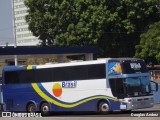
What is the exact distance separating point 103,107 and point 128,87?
6.31 feet

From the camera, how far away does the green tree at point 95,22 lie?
52.7 metres

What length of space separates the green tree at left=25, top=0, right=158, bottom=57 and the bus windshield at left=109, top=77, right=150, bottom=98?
25.9m

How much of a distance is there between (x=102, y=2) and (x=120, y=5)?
2104 millimetres

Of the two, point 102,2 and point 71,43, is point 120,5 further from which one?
point 71,43

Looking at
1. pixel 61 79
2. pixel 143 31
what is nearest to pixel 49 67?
pixel 61 79

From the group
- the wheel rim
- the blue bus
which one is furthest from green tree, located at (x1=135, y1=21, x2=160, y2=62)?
the wheel rim

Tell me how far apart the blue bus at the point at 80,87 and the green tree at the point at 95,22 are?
22.4 metres

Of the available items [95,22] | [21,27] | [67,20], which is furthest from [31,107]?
[21,27]

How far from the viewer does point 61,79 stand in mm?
28672

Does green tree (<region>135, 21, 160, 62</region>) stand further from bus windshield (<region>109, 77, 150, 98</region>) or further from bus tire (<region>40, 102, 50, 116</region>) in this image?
bus windshield (<region>109, 77, 150, 98</region>)

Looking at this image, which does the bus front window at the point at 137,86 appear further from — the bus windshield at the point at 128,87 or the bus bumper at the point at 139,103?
the bus bumper at the point at 139,103

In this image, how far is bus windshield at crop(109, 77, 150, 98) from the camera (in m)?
25.9

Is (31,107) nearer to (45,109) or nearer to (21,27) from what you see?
(45,109)

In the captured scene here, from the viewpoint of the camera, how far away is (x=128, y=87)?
25.9 metres
